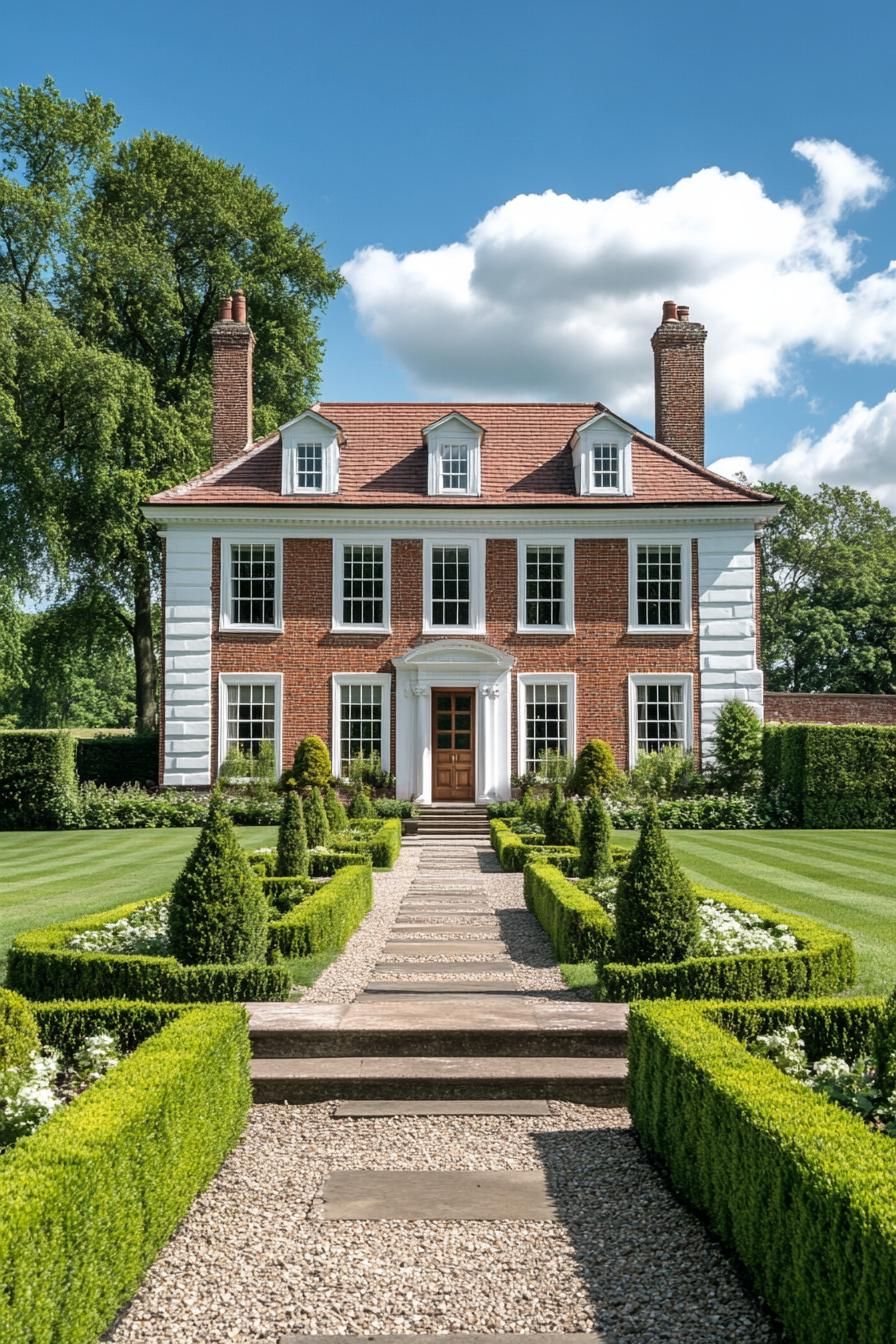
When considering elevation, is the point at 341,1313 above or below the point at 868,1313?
below

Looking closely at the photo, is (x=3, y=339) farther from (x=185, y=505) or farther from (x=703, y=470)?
(x=703, y=470)

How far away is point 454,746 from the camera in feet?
83.4

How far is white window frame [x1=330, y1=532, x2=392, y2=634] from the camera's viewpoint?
997 inches

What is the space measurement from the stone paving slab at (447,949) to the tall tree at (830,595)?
130ft

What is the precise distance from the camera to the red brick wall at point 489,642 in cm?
2520

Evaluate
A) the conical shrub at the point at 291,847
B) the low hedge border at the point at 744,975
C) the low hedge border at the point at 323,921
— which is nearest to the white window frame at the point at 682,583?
the conical shrub at the point at 291,847

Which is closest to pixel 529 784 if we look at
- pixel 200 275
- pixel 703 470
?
pixel 703 470

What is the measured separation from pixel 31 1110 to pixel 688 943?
4846mm

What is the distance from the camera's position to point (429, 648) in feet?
82.0

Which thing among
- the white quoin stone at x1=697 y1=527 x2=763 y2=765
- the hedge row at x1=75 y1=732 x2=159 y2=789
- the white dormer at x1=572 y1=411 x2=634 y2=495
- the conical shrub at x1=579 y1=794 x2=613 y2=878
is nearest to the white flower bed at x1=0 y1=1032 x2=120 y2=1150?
the conical shrub at x1=579 y1=794 x2=613 y2=878

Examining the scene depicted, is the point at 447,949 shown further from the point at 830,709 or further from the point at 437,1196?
the point at 830,709

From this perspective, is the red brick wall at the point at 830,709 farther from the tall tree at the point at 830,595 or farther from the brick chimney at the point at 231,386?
the tall tree at the point at 830,595

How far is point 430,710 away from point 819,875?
474 inches

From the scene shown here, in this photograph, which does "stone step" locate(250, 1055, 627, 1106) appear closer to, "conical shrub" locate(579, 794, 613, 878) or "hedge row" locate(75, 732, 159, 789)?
"conical shrub" locate(579, 794, 613, 878)
